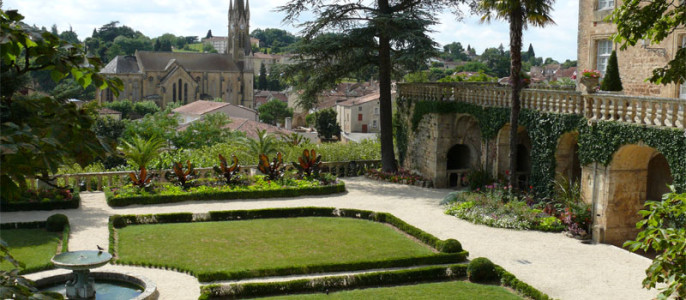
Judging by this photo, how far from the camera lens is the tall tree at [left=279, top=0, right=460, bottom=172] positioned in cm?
2734

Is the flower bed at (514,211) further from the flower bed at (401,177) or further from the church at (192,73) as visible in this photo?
the church at (192,73)

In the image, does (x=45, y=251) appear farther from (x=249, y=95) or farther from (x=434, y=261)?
(x=249, y=95)

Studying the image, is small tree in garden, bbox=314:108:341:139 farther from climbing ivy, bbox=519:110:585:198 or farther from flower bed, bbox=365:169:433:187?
climbing ivy, bbox=519:110:585:198

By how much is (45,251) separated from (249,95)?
9404 cm

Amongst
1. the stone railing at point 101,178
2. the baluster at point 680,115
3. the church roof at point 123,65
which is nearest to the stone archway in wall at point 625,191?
the baluster at point 680,115

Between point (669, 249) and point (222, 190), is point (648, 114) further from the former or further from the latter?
point (222, 190)

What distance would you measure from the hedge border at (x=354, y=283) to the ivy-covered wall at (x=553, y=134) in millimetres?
5012

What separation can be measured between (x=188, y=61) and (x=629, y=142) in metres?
93.0

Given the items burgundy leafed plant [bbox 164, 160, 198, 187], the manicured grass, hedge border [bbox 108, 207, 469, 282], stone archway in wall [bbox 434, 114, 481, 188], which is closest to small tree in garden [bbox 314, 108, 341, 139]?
stone archway in wall [bbox 434, 114, 481, 188]

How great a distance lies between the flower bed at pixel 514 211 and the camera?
18922 mm

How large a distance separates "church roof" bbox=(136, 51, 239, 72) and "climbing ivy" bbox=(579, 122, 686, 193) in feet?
287

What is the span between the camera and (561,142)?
20.9 m

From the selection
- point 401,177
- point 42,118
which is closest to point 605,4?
point 401,177

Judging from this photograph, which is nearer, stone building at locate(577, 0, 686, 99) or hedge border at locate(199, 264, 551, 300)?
hedge border at locate(199, 264, 551, 300)
